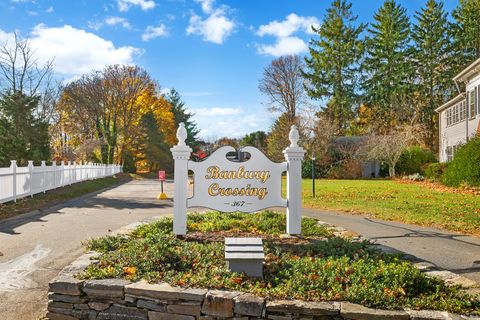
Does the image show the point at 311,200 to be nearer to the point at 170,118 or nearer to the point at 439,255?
the point at 439,255

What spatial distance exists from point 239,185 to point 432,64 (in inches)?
1605

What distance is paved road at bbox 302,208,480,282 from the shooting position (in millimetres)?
5207

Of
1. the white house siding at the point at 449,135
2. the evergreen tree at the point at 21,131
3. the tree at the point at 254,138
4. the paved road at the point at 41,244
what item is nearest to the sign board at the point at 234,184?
the paved road at the point at 41,244

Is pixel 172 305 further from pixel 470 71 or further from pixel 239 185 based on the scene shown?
pixel 470 71

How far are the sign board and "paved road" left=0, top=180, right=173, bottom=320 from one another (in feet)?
7.03

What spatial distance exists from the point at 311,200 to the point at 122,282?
998 cm

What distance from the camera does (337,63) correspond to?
42438 millimetres

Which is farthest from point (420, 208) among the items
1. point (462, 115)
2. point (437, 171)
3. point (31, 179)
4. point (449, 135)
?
point (449, 135)

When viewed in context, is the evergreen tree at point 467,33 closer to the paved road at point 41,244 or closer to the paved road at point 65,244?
the paved road at point 65,244

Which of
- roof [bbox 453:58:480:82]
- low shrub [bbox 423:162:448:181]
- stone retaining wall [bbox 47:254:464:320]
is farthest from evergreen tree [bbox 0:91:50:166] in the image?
roof [bbox 453:58:480:82]

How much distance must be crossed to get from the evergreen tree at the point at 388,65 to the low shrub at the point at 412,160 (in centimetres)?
1131

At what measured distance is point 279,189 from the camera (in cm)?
624

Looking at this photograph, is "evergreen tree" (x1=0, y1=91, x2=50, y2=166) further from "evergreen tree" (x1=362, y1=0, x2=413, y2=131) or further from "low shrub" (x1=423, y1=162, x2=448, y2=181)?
"evergreen tree" (x1=362, y1=0, x2=413, y2=131)

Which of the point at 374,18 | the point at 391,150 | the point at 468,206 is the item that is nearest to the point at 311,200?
the point at 468,206
